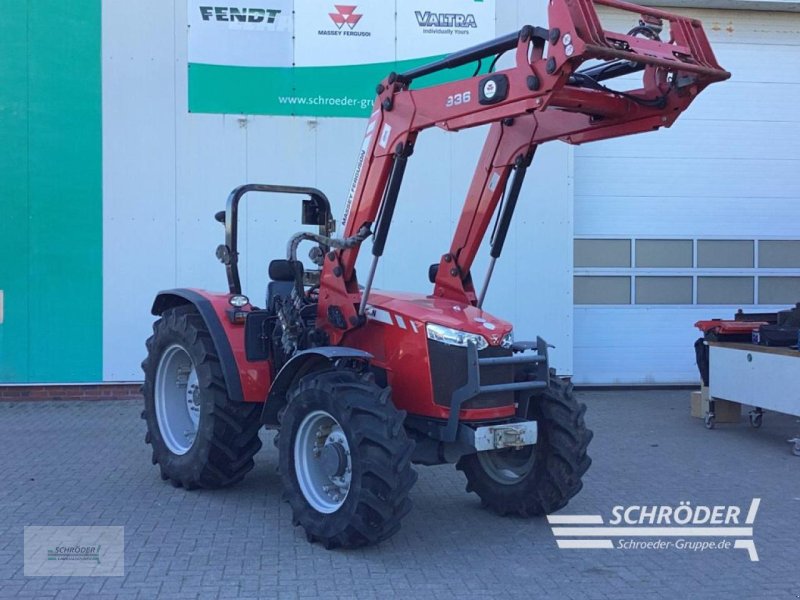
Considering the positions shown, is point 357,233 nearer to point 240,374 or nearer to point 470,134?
point 240,374

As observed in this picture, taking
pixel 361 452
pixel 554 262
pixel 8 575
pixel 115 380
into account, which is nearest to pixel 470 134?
pixel 554 262

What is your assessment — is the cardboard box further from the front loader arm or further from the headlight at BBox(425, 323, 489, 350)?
the headlight at BBox(425, 323, 489, 350)

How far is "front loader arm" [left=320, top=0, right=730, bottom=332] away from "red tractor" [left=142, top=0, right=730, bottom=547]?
1 centimetres

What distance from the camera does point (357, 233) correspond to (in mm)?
6254

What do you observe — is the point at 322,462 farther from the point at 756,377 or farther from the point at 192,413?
the point at 756,377

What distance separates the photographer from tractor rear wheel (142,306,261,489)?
6707 millimetres

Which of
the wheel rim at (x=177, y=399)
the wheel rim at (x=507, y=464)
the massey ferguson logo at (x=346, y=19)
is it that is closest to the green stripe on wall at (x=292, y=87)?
the massey ferguson logo at (x=346, y=19)

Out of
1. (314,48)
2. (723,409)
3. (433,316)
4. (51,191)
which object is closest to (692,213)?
(723,409)

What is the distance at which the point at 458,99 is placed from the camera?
5.70 m

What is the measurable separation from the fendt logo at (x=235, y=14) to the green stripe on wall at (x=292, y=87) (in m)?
0.57

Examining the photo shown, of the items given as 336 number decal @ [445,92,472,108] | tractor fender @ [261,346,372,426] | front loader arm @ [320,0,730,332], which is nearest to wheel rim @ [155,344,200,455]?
tractor fender @ [261,346,372,426]

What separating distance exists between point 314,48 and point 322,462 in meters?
6.76

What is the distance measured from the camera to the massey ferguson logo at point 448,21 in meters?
11.3

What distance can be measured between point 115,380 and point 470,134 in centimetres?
532
